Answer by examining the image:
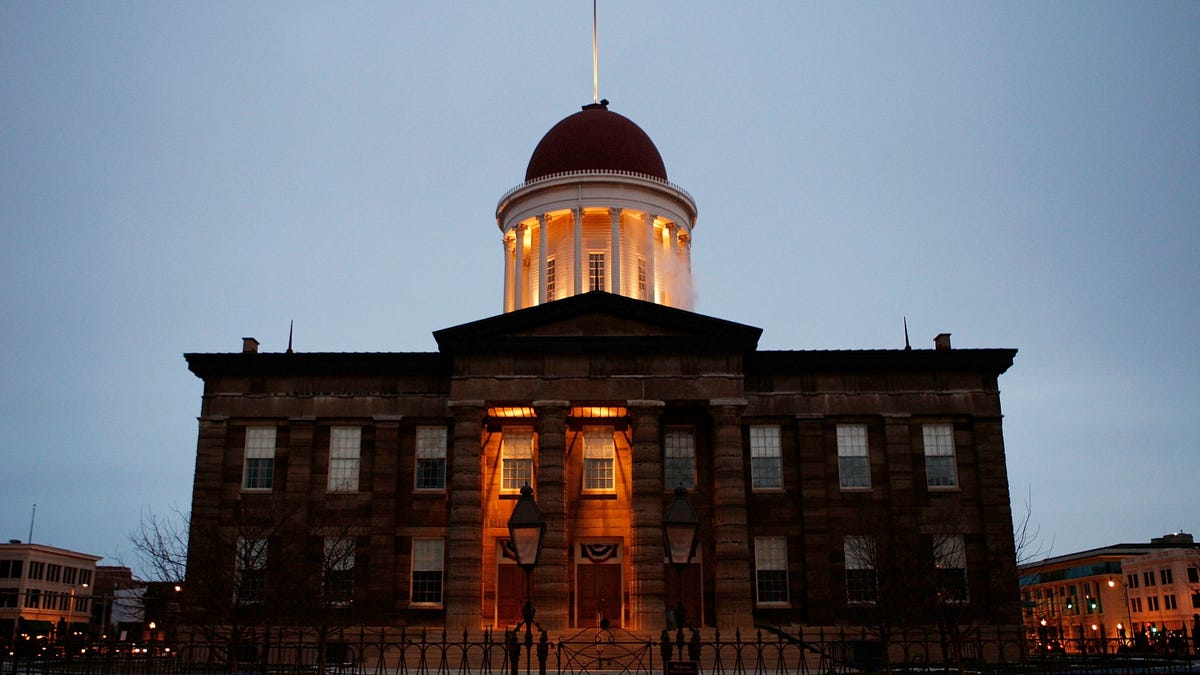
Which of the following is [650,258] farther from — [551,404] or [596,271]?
[551,404]

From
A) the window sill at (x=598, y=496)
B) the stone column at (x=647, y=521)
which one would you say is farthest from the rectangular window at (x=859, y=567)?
the window sill at (x=598, y=496)

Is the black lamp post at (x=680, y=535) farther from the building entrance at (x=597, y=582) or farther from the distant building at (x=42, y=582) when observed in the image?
the distant building at (x=42, y=582)

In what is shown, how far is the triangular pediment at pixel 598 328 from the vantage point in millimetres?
42562

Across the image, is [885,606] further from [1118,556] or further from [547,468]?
[1118,556]

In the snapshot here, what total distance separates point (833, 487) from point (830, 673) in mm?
13151

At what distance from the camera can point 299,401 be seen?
45.7 metres

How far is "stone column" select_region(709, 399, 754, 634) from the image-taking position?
40.1m

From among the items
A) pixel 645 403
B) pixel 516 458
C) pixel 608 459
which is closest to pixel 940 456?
pixel 645 403

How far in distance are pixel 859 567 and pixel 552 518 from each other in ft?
41.7

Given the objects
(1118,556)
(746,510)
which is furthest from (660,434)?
(1118,556)

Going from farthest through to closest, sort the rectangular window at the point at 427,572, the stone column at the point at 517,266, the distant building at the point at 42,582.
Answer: the distant building at the point at 42,582
the stone column at the point at 517,266
the rectangular window at the point at 427,572

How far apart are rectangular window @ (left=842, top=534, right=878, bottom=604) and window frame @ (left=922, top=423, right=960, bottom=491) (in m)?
4.29

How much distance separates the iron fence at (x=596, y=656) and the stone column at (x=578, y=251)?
18094 millimetres

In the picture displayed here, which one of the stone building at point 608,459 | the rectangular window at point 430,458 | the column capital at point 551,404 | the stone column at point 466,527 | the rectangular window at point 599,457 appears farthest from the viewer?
the rectangular window at point 599,457
